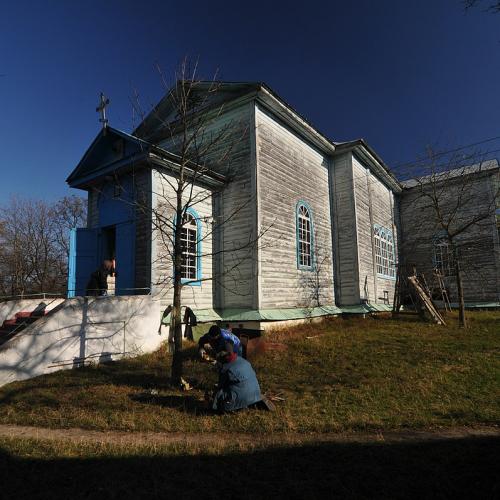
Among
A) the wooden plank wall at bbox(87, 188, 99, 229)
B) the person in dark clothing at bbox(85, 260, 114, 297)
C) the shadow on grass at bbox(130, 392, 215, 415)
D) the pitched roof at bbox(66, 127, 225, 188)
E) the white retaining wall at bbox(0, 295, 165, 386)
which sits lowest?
the shadow on grass at bbox(130, 392, 215, 415)

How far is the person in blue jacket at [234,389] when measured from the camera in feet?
18.4

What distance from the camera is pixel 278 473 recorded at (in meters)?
3.65

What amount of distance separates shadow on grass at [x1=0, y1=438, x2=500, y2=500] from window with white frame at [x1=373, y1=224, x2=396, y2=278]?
14629 millimetres

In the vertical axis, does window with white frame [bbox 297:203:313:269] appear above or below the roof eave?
below

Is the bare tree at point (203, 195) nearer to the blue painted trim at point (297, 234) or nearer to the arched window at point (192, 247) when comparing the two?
the arched window at point (192, 247)

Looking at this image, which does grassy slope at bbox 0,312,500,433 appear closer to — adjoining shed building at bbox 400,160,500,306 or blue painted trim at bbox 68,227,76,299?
blue painted trim at bbox 68,227,76,299

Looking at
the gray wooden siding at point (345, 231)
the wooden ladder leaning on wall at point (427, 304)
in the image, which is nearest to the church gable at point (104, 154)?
the gray wooden siding at point (345, 231)

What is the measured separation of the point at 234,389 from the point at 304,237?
30.3 ft

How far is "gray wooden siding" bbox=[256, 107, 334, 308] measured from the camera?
11836 mm

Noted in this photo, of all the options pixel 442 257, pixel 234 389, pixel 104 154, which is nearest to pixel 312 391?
pixel 234 389

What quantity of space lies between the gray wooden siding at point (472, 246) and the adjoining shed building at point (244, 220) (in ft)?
21.3

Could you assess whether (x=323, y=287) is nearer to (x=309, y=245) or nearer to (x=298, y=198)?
(x=309, y=245)

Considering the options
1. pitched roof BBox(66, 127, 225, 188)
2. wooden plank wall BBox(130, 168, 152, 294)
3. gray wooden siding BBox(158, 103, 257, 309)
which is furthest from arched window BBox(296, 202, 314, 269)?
wooden plank wall BBox(130, 168, 152, 294)

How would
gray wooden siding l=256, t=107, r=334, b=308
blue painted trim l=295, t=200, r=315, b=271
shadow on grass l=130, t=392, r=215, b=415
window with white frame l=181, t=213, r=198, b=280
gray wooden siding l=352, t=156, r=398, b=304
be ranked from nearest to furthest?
1. shadow on grass l=130, t=392, r=215, b=415
2. window with white frame l=181, t=213, r=198, b=280
3. gray wooden siding l=256, t=107, r=334, b=308
4. blue painted trim l=295, t=200, r=315, b=271
5. gray wooden siding l=352, t=156, r=398, b=304
